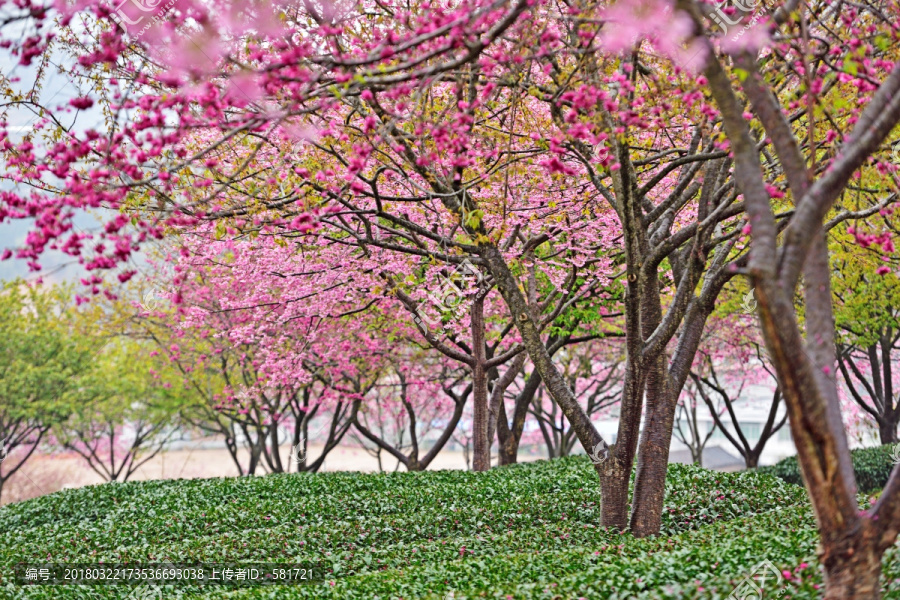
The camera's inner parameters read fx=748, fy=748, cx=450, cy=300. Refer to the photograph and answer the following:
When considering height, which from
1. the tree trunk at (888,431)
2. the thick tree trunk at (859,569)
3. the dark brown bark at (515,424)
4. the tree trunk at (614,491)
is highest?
the dark brown bark at (515,424)

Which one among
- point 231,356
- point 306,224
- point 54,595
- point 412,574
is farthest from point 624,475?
point 231,356

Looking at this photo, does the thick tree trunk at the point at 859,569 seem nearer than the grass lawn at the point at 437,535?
Yes

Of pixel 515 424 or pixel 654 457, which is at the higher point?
pixel 515 424

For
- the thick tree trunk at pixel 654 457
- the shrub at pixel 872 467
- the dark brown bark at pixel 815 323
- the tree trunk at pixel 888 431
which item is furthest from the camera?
the tree trunk at pixel 888 431

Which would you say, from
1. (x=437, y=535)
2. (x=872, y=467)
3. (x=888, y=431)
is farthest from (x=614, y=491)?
(x=888, y=431)

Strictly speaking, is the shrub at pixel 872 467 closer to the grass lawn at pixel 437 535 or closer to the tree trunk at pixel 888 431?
the tree trunk at pixel 888 431

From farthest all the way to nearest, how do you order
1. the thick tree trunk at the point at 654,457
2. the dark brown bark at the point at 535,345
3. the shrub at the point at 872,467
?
the shrub at the point at 872,467 < the thick tree trunk at the point at 654,457 < the dark brown bark at the point at 535,345

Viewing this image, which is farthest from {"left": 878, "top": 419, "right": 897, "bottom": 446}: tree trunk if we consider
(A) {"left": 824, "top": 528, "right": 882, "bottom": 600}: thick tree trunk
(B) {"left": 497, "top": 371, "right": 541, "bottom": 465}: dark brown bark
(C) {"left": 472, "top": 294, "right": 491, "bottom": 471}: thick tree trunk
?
(A) {"left": 824, "top": 528, "right": 882, "bottom": 600}: thick tree trunk

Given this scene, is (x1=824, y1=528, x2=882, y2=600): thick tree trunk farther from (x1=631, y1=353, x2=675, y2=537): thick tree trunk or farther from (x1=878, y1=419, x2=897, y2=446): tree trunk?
(x1=878, y1=419, x2=897, y2=446): tree trunk

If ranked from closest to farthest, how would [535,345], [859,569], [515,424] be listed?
[859,569] → [535,345] → [515,424]

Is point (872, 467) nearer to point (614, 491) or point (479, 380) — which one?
point (479, 380)

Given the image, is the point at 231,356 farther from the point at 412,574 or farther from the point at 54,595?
the point at 412,574

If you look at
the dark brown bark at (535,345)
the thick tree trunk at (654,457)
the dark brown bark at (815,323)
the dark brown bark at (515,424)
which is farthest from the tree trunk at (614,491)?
the dark brown bark at (515,424)

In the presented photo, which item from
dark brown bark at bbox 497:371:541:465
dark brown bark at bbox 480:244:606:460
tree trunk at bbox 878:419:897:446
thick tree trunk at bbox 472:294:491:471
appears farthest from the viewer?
tree trunk at bbox 878:419:897:446
